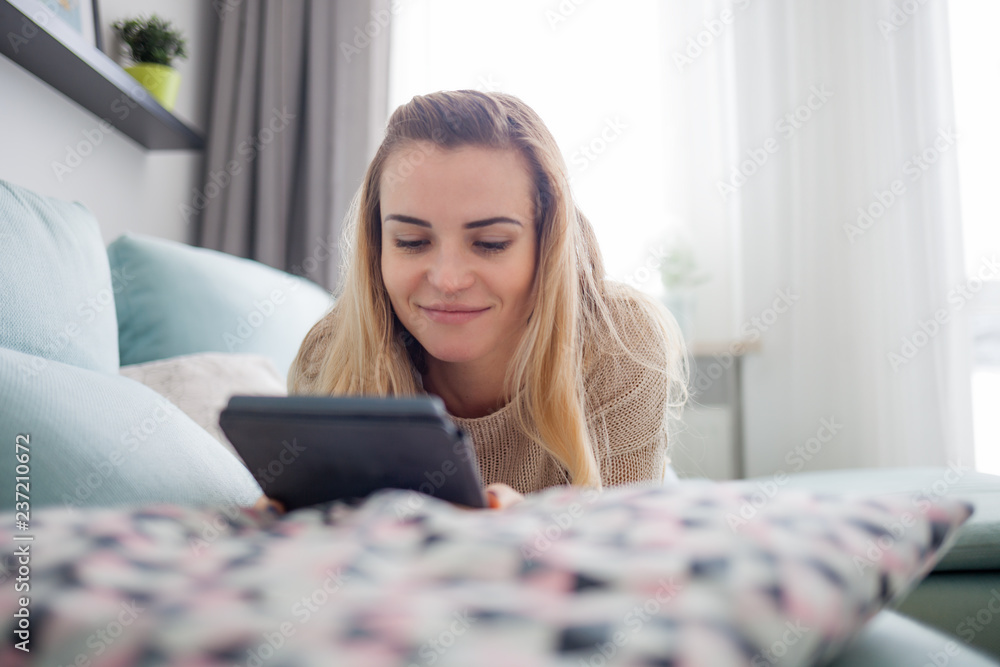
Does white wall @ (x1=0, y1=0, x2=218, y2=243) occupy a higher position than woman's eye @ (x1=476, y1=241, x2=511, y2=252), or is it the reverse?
white wall @ (x1=0, y1=0, x2=218, y2=243)

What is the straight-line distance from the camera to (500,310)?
1073 millimetres

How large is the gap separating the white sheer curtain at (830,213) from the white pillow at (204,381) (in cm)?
191

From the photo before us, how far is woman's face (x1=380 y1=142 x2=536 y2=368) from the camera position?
1008 mm

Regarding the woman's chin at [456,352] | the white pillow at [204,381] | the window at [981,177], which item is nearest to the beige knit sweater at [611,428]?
the woman's chin at [456,352]

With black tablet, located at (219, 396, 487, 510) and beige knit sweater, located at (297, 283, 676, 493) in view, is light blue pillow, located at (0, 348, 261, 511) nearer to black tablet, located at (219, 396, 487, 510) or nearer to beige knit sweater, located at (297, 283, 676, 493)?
black tablet, located at (219, 396, 487, 510)

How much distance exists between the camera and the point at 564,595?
329mm

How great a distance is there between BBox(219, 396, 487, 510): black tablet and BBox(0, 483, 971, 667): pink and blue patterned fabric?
0.06m

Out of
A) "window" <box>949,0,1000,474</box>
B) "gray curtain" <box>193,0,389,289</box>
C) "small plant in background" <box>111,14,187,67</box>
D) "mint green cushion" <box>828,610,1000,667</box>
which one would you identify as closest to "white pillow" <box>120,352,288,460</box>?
"mint green cushion" <box>828,610,1000,667</box>

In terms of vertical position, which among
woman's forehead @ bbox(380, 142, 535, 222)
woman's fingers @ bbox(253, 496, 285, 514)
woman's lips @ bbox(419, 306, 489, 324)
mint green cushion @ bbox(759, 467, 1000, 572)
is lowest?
mint green cushion @ bbox(759, 467, 1000, 572)

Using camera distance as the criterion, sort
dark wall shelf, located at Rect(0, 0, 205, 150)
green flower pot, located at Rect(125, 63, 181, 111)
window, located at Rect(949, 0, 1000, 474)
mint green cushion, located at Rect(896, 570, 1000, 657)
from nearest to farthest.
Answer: mint green cushion, located at Rect(896, 570, 1000, 657), dark wall shelf, located at Rect(0, 0, 205, 150), green flower pot, located at Rect(125, 63, 181, 111), window, located at Rect(949, 0, 1000, 474)

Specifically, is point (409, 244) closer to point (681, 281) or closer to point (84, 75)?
point (84, 75)

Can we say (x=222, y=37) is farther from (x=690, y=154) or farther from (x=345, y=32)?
(x=690, y=154)

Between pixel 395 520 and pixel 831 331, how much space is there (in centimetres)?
246

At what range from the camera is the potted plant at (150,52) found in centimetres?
181
